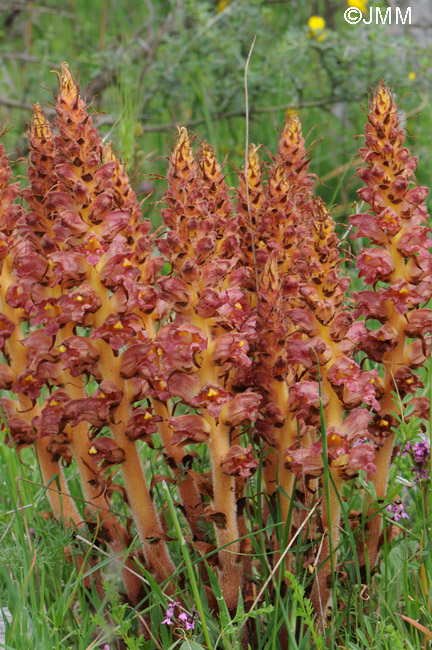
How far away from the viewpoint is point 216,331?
1532 mm

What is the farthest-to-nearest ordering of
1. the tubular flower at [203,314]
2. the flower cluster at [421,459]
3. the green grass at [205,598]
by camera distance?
the flower cluster at [421,459]
the green grass at [205,598]
the tubular flower at [203,314]

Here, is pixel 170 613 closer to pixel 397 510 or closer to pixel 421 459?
pixel 397 510

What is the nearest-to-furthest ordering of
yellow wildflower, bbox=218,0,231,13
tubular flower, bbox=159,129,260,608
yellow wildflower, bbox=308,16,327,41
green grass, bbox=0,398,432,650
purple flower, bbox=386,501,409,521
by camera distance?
tubular flower, bbox=159,129,260,608, green grass, bbox=0,398,432,650, purple flower, bbox=386,501,409,521, yellow wildflower, bbox=308,16,327,41, yellow wildflower, bbox=218,0,231,13

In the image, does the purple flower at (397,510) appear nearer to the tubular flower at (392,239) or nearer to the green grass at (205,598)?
the green grass at (205,598)

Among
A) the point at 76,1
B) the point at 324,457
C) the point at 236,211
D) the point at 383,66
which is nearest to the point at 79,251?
the point at 236,211

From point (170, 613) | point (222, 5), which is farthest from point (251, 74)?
point (170, 613)

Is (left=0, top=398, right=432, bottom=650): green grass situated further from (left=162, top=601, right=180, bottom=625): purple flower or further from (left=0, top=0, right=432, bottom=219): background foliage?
(left=0, top=0, right=432, bottom=219): background foliage

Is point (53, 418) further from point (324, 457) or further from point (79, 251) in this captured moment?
point (324, 457)

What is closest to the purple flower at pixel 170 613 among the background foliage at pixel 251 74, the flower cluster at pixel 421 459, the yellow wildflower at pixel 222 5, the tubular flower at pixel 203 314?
the tubular flower at pixel 203 314

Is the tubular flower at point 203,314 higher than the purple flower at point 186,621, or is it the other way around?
the tubular flower at point 203,314

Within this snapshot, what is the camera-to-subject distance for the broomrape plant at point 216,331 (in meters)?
1.42

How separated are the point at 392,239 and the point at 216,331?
0.41 metres

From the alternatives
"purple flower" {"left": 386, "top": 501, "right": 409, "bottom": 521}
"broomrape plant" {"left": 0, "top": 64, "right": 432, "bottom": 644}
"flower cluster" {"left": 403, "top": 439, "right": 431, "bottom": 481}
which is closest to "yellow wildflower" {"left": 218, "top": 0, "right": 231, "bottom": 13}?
"broomrape plant" {"left": 0, "top": 64, "right": 432, "bottom": 644}

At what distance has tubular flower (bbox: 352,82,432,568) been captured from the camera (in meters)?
1.55
